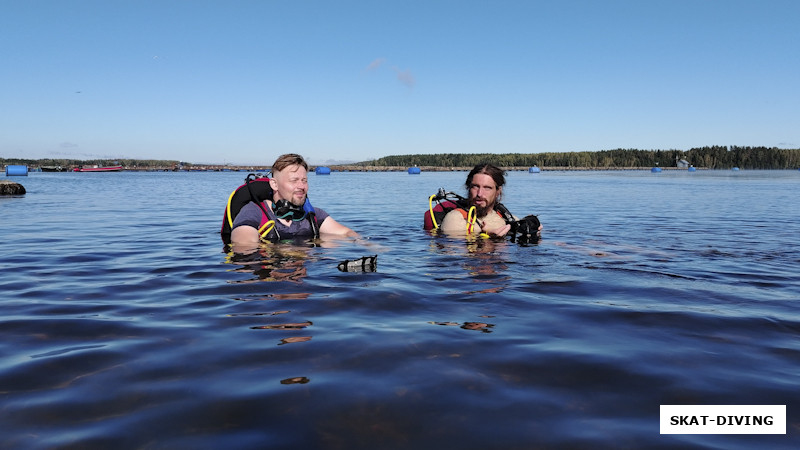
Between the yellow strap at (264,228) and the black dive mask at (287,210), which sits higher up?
the black dive mask at (287,210)

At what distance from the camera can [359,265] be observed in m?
6.65

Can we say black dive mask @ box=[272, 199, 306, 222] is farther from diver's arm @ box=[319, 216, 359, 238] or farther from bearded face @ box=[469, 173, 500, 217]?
bearded face @ box=[469, 173, 500, 217]

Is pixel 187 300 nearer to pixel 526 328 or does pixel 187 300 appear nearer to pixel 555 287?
pixel 526 328

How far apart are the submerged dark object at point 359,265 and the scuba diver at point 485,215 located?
3.43 metres

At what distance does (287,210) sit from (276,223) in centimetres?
41

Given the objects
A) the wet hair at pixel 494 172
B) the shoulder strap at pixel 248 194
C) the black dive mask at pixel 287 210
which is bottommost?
the black dive mask at pixel 287 210

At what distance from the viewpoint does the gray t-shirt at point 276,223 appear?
8219 millimetres

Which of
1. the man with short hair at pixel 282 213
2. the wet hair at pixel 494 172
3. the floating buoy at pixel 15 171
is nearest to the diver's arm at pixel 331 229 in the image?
the man with short hair at pixel 282 213

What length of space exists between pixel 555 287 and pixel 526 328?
175 centimetres

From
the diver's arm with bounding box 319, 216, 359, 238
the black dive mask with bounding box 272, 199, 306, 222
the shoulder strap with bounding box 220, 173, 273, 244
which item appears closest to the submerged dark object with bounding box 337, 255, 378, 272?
the black dive mask with bounding box 272, 199, 306, 222

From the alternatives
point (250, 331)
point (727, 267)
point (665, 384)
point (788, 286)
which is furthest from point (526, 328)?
point (727, 267)

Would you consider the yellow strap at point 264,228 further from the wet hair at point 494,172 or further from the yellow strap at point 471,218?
the wet hair at point 494,172

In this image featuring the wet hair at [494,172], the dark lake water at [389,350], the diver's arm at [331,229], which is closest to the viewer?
the dark lake water at [389,350]

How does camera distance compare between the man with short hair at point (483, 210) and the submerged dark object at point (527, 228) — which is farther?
the man with short hair at point (483, 210)
